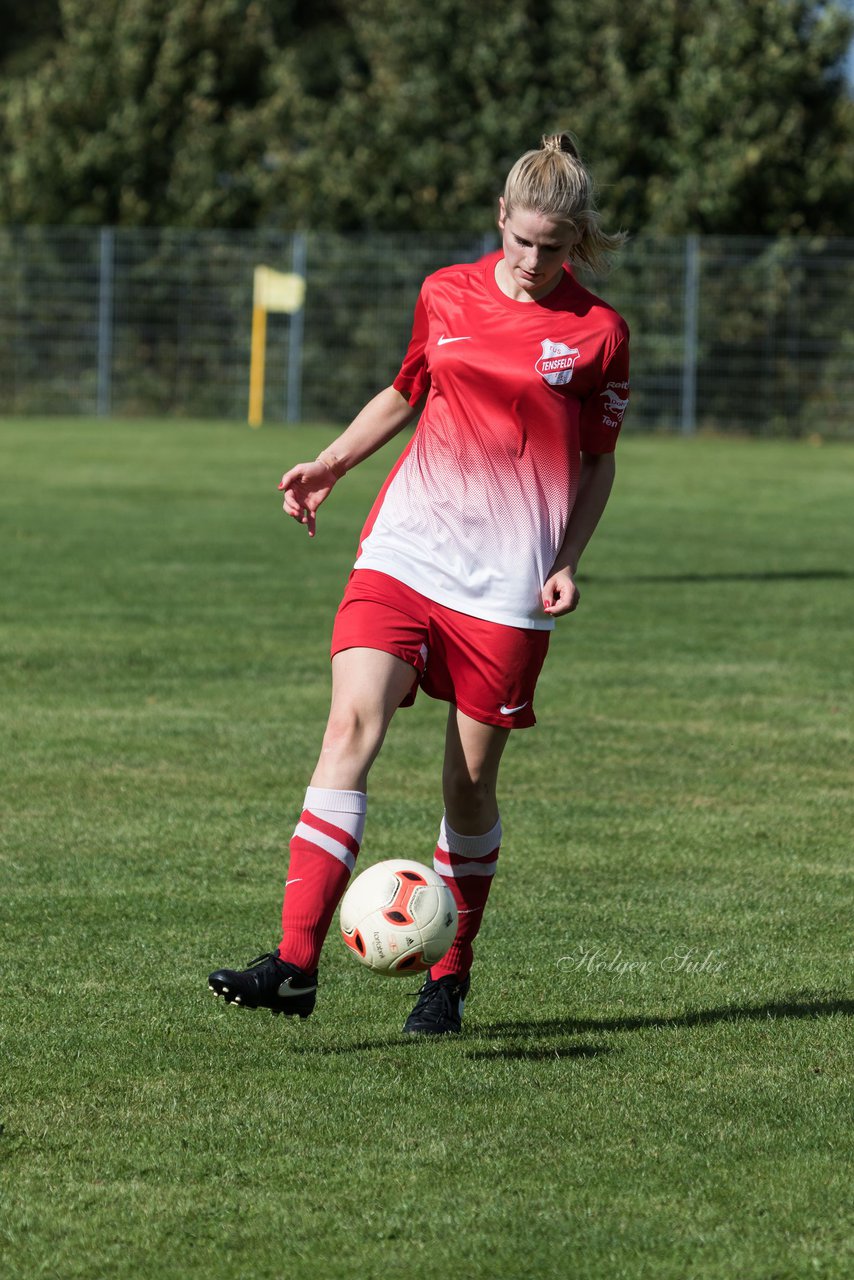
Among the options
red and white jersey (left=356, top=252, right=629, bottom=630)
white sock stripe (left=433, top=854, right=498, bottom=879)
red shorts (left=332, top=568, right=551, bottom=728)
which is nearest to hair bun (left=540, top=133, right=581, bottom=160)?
→ red and white jersey (left=356, top=252, right=629, bottom=630)

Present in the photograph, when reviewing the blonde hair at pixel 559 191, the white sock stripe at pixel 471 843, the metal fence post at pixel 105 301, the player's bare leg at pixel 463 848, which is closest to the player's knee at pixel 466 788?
the player's bare leg at pixel 463 848

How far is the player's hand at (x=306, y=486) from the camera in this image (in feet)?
16.5

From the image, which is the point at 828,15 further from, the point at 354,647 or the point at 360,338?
the point at 354,647

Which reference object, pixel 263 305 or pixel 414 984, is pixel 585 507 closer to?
pixel 414 984

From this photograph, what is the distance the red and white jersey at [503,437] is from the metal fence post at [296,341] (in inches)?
1060

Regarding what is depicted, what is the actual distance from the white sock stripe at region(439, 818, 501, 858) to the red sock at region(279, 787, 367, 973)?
0.49m

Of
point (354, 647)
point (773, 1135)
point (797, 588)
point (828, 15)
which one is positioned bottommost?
point (797, 588)

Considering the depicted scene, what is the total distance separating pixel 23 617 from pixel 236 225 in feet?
75.1

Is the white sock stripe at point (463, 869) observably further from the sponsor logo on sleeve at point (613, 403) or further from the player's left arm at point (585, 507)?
the sponsor logo on sleeve at point (613, 403)

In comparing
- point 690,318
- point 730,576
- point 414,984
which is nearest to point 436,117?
point 690,318

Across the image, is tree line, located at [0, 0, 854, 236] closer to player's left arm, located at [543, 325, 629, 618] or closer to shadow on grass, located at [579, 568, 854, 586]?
shadow on grass, located at [579, 568, 854, 586]

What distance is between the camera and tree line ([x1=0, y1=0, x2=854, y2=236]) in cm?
3103

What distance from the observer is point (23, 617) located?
12234mm

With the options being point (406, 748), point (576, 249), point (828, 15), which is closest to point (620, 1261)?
point (576, 249)
